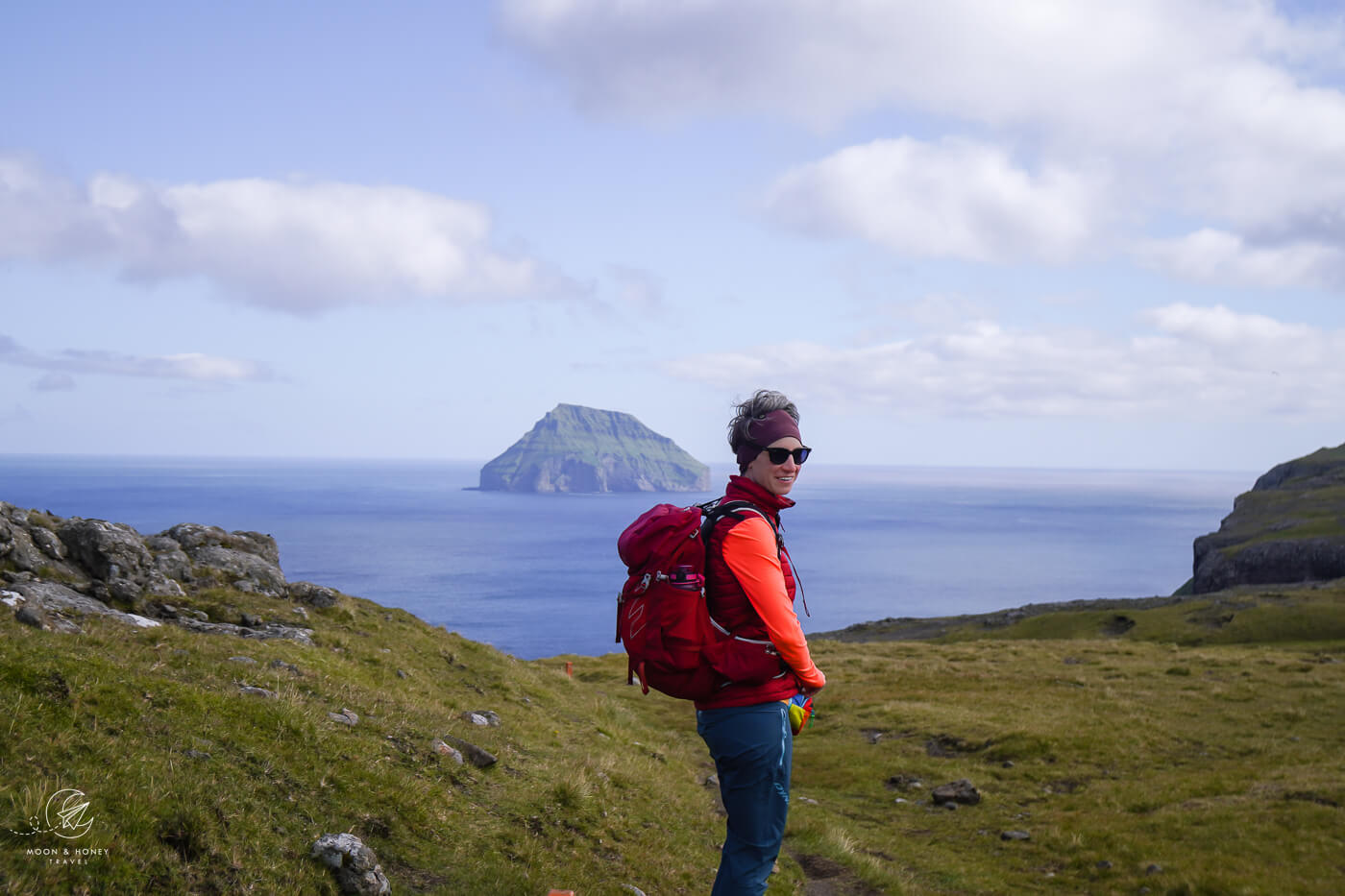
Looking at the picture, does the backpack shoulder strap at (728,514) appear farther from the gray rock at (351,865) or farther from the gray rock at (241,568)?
the gray rock at (241,568)

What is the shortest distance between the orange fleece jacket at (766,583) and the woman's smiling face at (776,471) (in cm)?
57

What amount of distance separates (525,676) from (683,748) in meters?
4.88

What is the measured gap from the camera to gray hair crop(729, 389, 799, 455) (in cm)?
672

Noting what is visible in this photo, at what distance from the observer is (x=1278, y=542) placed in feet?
323

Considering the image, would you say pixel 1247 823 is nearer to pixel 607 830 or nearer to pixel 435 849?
pixel 607 830

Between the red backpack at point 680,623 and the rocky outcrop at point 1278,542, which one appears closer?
the red backpack at point 680,623

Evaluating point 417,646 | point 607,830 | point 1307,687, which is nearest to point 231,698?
point 607,830

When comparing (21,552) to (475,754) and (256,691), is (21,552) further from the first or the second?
(475,754)

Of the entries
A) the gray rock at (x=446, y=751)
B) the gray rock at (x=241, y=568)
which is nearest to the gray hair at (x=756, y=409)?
the gray rock at (x=446, y=751)

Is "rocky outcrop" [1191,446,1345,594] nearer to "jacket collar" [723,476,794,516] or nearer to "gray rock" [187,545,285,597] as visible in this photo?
"gray rock" [187,545,285,597]

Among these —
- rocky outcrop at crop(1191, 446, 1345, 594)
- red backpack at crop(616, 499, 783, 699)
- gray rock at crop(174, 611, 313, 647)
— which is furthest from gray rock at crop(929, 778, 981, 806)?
rocky outcrop at crop(1191, 446, 1345, 594)

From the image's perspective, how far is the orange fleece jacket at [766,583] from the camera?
229 inches

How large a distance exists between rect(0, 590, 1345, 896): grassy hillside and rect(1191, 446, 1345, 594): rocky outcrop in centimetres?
7914

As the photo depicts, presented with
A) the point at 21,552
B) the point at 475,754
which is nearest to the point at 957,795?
the point at 475,754
